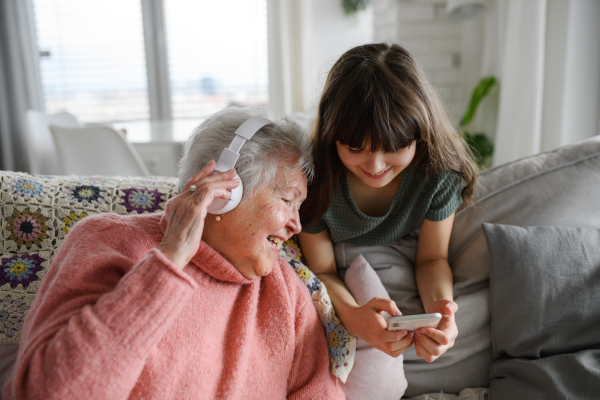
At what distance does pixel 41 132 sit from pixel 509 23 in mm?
3056

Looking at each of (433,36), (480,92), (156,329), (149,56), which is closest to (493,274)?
(156,329)

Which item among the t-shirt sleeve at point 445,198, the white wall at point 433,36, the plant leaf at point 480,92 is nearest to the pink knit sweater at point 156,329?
the t-shirt sleeve at point 445,198

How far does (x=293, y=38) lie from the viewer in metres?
3.73

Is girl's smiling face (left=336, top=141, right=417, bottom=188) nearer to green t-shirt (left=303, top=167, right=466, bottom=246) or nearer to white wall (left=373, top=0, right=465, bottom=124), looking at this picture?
green t-shirt (left=303, top=167, right=466, bottom=246)

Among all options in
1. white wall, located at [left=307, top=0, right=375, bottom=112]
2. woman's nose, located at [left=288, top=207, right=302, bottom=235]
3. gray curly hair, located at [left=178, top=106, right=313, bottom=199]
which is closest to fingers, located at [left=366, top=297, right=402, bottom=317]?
woman's nose, located at [left=288, top=207, right=302, bottom=235]

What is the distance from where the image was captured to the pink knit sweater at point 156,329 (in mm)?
659

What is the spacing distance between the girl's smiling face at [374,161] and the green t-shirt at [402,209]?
5.0 inches

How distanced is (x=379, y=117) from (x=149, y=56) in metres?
3.58

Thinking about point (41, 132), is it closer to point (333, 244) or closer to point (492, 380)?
point (333, 244)

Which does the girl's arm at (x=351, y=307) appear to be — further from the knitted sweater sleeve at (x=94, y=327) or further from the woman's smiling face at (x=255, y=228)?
the knitted sweater sleeve at (x=94, y=327)

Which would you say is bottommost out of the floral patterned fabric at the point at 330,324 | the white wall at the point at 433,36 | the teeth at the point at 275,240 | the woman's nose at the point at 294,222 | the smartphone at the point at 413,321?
the floral patterned fabric at the point at 330,324

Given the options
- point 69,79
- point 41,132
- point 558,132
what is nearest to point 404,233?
point 558,132

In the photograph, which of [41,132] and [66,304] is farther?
[41,132]

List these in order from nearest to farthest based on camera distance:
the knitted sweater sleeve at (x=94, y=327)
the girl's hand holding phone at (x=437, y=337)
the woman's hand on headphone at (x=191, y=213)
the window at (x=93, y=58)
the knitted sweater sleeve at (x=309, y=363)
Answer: the knitted sweater sleeve at (x=94, y=327) < the woman's hand on headphone at (x=191, y=213) < the girl's hand holding phone at (x=437, y=337) < the knitted sweater sleeve at (x=309, y=363) < the window at (x=93, y=58)
